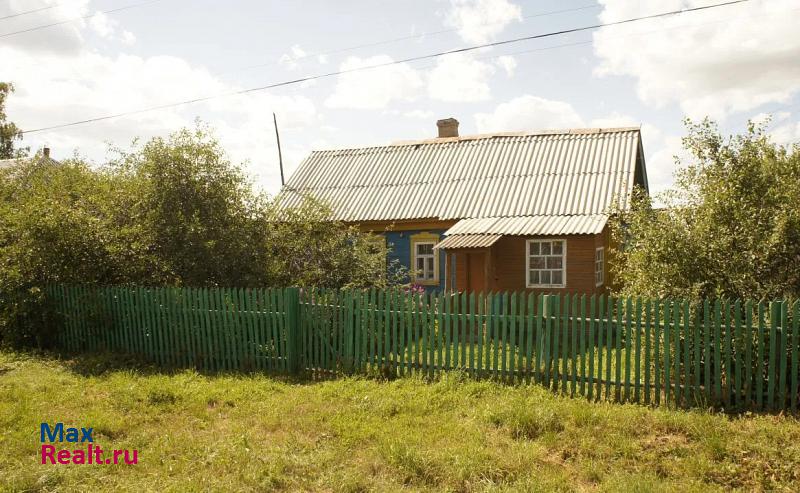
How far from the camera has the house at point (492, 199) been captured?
14453 mm

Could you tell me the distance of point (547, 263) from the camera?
14.8m

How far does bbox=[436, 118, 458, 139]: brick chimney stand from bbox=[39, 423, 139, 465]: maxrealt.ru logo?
17928 millimetres

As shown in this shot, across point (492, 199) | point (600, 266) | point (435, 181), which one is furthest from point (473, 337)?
point (435, 181)

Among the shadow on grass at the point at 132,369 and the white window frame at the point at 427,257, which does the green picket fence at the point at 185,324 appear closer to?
the shadow on grass at the point at 132,369

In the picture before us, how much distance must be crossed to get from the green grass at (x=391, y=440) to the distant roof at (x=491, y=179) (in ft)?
25.2

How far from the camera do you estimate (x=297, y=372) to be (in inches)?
350

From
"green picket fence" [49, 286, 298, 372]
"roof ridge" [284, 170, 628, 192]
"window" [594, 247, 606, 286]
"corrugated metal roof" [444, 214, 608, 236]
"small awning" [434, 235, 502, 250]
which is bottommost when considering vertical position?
"green picket fence" [49, 286, 298, 372]

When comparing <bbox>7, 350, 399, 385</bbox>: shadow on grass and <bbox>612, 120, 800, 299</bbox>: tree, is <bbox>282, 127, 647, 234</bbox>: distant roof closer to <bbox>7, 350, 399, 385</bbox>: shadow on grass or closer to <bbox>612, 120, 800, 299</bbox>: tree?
<bbox>612, 120, 800, 299</bbox>: tree

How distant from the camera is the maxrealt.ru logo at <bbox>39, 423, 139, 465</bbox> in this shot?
5.54m

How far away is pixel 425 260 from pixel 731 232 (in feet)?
33.1

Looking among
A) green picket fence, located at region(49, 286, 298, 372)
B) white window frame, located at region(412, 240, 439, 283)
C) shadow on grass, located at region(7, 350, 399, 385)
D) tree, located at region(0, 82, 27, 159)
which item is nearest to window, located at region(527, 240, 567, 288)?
white window frame, located at region(412, 240, 439, 283)

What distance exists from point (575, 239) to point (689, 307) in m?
7.75

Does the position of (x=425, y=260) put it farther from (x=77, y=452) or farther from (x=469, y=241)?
(x=77, y=452)

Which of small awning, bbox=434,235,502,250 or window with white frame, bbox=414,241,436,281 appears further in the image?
window with white frame, bbox=414,241,436,281
